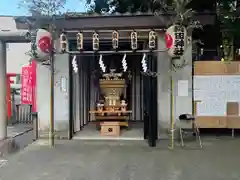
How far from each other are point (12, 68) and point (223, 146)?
19337mm

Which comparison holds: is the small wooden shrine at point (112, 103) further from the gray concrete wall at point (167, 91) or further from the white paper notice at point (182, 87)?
the white paper notice at point (182, 87)

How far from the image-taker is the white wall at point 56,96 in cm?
1034

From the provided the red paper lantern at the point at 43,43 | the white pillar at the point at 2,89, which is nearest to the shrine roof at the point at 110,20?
the red paper lantern at the point at 43,43

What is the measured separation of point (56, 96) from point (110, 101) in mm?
2154

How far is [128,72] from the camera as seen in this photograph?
14086 millimetres

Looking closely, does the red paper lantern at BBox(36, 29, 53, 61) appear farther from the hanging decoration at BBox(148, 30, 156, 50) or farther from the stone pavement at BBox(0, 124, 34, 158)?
the stone pavement at BBox(0, 124, 34, 158)

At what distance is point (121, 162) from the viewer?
25.4 ft

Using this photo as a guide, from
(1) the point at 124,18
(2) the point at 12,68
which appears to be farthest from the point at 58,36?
(2) the point at 12,68

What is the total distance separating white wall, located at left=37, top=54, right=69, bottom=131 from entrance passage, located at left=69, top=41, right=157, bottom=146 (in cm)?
48

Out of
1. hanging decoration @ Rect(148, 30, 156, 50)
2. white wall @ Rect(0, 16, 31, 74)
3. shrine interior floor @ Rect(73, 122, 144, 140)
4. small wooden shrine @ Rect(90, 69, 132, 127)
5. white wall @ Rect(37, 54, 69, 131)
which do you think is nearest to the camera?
hanging decoration @ Rect(148, 30, 156, 50)

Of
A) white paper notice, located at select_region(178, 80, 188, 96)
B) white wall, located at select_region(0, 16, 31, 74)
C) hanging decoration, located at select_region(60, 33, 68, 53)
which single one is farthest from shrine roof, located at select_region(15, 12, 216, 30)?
white wall, located at select_region(0, 16, 31, 74)

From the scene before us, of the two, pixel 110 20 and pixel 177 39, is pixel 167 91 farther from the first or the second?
pixel 110 20

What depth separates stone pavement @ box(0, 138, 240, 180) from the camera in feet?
22.3

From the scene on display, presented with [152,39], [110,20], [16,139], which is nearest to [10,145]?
[16,139]
